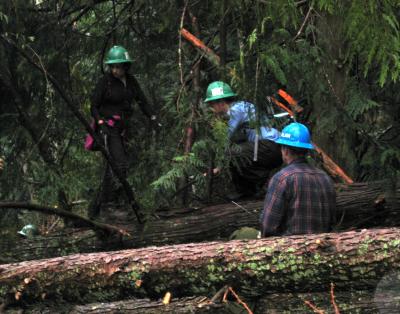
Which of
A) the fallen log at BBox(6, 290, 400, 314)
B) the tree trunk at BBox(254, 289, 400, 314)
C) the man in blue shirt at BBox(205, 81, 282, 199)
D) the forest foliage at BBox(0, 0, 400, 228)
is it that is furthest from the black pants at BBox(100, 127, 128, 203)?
the tree trunk at BBox(254, 289, 400, 314)

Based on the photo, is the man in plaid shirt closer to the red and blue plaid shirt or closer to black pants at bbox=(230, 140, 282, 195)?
the red and blue plaid shirt

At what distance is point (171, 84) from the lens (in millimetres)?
8773

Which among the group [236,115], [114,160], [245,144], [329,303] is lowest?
[329,303]

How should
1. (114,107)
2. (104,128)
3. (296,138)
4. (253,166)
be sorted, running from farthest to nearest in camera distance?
(114,107), (104,128), (253,166), (296,138)

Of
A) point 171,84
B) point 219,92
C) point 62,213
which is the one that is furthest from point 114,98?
point 62,213

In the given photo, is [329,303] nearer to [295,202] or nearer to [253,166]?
[295,202]

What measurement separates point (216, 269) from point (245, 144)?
348 cm

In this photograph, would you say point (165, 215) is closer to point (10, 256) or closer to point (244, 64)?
point (10, 256)

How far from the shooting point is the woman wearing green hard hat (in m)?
7.40

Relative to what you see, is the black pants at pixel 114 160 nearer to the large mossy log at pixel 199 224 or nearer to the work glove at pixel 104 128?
the work glove at pixel 104 128

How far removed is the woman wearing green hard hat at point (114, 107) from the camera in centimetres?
740

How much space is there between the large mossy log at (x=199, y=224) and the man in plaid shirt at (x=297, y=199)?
1467mm

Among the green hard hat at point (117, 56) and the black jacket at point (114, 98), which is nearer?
the black jacket at point (114, 98)

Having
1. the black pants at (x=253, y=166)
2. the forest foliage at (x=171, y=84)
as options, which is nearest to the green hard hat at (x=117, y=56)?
the forest foliage at (x=171, y=84)
